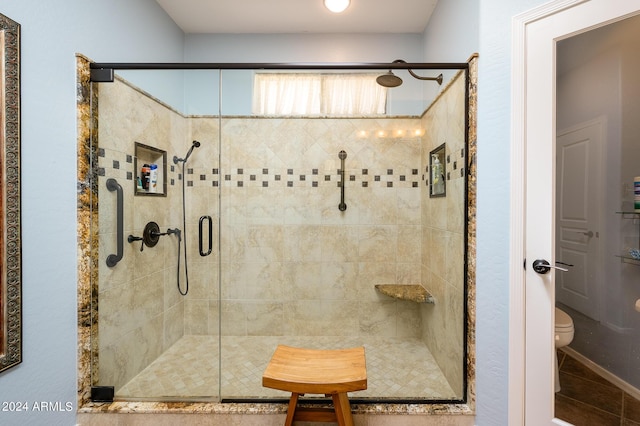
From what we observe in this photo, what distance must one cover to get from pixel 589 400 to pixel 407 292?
106cm

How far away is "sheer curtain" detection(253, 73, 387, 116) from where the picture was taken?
216 centimetres

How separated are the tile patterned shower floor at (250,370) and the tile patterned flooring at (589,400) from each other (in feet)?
1.65

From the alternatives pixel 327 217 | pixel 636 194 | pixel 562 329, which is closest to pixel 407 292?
pixel 327 217

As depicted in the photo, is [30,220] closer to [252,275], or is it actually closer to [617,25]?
[252,275]

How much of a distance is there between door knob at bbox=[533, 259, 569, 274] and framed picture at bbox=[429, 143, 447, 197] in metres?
0.63

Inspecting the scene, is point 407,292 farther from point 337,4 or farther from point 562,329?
point 337,4

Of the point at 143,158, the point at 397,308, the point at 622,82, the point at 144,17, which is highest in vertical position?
the point at 144,17

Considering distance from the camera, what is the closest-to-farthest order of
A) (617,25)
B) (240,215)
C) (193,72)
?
1. (617,25)
2. (193,72)
3. (240,215)

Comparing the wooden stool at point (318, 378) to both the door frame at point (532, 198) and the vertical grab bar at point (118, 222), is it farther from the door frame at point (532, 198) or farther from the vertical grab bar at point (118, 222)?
the vertical grab bar at point (118, 222)

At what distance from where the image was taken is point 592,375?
4.09 feet

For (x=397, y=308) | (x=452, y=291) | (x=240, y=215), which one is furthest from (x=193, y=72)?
(x=397, y=308)

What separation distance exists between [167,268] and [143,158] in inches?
28.7

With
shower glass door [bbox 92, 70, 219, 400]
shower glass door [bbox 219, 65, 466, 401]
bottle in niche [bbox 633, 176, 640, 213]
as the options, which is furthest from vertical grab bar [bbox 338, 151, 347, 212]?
bottle in niche [bbox 633, 176, 640, 213]

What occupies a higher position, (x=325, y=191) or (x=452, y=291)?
(x=325, y=191)
